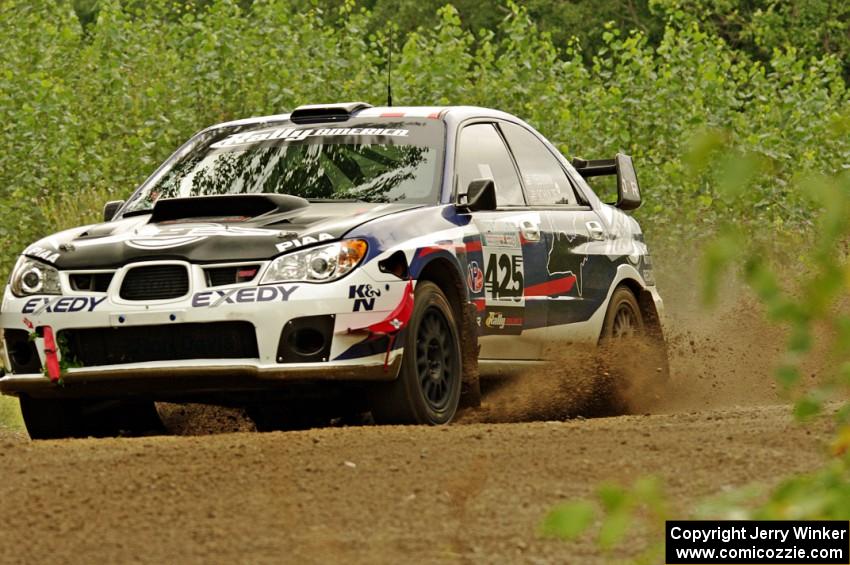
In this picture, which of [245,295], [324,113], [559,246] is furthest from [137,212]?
[559,246]

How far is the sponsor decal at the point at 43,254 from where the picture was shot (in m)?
7.84

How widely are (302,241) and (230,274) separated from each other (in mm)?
350

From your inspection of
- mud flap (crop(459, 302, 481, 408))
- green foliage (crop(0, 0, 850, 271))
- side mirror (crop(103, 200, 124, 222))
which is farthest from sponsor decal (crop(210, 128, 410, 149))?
green foliage (crop(0, 0, 850, 271))

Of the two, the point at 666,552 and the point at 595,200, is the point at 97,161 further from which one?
the point at 666,552

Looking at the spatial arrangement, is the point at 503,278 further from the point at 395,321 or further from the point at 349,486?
the point at 349,486

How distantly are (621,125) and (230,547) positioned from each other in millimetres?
16483

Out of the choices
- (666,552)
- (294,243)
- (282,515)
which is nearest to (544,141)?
(294,243)

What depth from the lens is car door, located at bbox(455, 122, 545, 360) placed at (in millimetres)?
8664

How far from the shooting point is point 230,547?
492 cm

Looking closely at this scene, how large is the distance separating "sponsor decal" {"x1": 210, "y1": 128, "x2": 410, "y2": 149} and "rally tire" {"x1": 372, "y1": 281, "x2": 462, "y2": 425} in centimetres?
115

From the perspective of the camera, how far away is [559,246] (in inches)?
376

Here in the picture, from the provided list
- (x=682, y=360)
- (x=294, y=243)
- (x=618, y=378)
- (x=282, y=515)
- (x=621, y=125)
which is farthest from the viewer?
(x=621, y=125)

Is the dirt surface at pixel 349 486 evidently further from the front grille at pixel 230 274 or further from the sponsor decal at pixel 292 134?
the sponsor decal at pixel 292 134

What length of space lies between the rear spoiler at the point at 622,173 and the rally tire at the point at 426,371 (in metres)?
2.43
